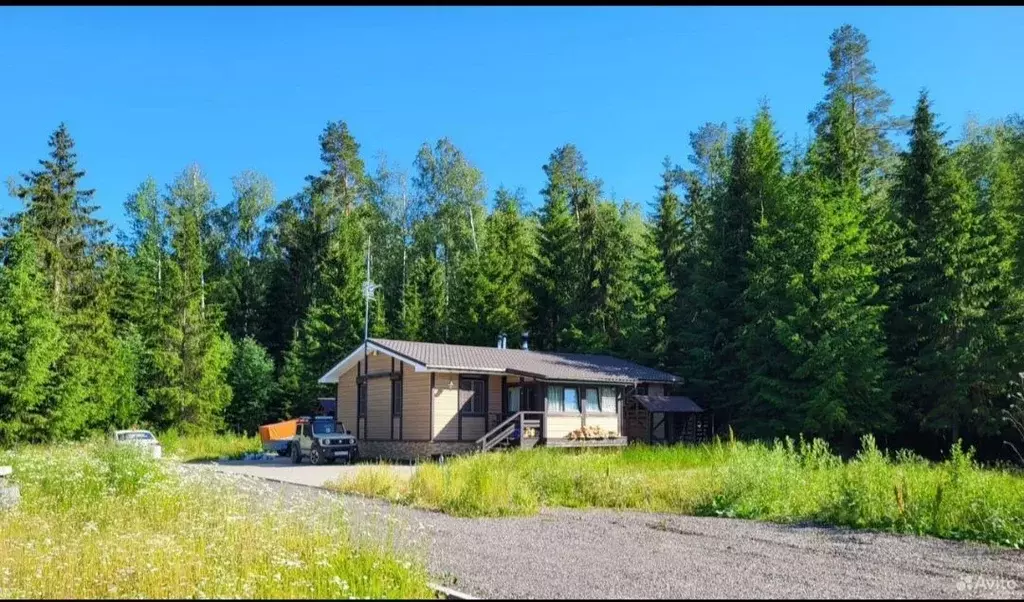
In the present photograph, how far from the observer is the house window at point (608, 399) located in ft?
94.5

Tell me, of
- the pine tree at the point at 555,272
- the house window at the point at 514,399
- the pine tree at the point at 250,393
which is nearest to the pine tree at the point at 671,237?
the pine tree at the point at 555,272

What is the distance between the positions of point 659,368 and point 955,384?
1264 cm

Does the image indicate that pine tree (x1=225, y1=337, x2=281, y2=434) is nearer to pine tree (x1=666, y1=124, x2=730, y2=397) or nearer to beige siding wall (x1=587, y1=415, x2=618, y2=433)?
beige siding wall (x1=587, y1=415, x2=618, y2=433)

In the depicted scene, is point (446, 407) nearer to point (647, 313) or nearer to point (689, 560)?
point (647, 313)

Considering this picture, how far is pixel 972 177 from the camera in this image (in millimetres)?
36312

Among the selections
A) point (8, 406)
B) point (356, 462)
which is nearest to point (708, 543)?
point (356, 462)

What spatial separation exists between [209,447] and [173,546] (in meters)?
25.5

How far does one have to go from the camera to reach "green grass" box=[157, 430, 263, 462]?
29.7 meters

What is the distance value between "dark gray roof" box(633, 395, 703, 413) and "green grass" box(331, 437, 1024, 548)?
1435cm

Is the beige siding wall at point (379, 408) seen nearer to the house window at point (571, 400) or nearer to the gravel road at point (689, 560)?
the house window at point (571, 400)

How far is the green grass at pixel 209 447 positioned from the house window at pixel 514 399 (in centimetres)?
1051

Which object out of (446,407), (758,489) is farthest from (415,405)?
(758,489)

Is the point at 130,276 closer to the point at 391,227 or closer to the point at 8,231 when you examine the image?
the point at 8,231

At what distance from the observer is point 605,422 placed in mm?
28688
